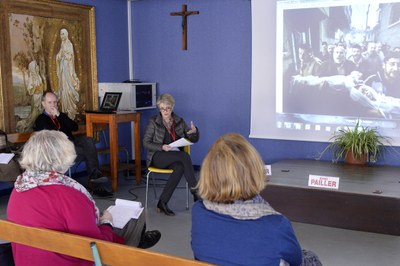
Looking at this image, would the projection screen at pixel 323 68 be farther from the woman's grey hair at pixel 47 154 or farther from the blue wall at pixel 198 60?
the woman's grey hair at pixel 47 154

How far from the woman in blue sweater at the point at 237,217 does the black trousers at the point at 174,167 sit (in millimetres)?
A: 2536

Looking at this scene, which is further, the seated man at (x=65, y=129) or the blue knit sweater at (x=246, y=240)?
the seated man at (x=65, y=129)

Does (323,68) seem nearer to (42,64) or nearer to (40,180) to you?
(42,64)

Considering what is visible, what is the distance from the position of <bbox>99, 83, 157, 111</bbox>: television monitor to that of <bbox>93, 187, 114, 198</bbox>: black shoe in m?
1.25

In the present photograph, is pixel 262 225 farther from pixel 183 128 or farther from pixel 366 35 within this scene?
pixel 366 35

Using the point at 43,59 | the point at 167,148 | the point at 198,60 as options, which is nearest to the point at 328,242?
the point at 167,148

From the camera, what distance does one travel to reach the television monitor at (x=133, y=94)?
5.68 metres

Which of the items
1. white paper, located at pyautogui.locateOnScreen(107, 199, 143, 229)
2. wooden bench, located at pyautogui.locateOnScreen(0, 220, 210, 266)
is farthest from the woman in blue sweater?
white paper, located at pyautogui.locateOnScreen(107, 199, 143, 229)

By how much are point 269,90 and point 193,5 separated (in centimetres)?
152

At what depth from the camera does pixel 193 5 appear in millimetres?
5781

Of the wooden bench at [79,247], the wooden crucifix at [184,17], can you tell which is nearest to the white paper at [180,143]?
the wooden crucifix at [184,17]

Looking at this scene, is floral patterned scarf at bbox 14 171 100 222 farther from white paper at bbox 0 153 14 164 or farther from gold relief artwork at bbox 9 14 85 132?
gold relief artwork at bbox 9 14 85 132

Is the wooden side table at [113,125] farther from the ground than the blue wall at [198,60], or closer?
closer

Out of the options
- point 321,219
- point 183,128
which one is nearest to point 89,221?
point 321,219
